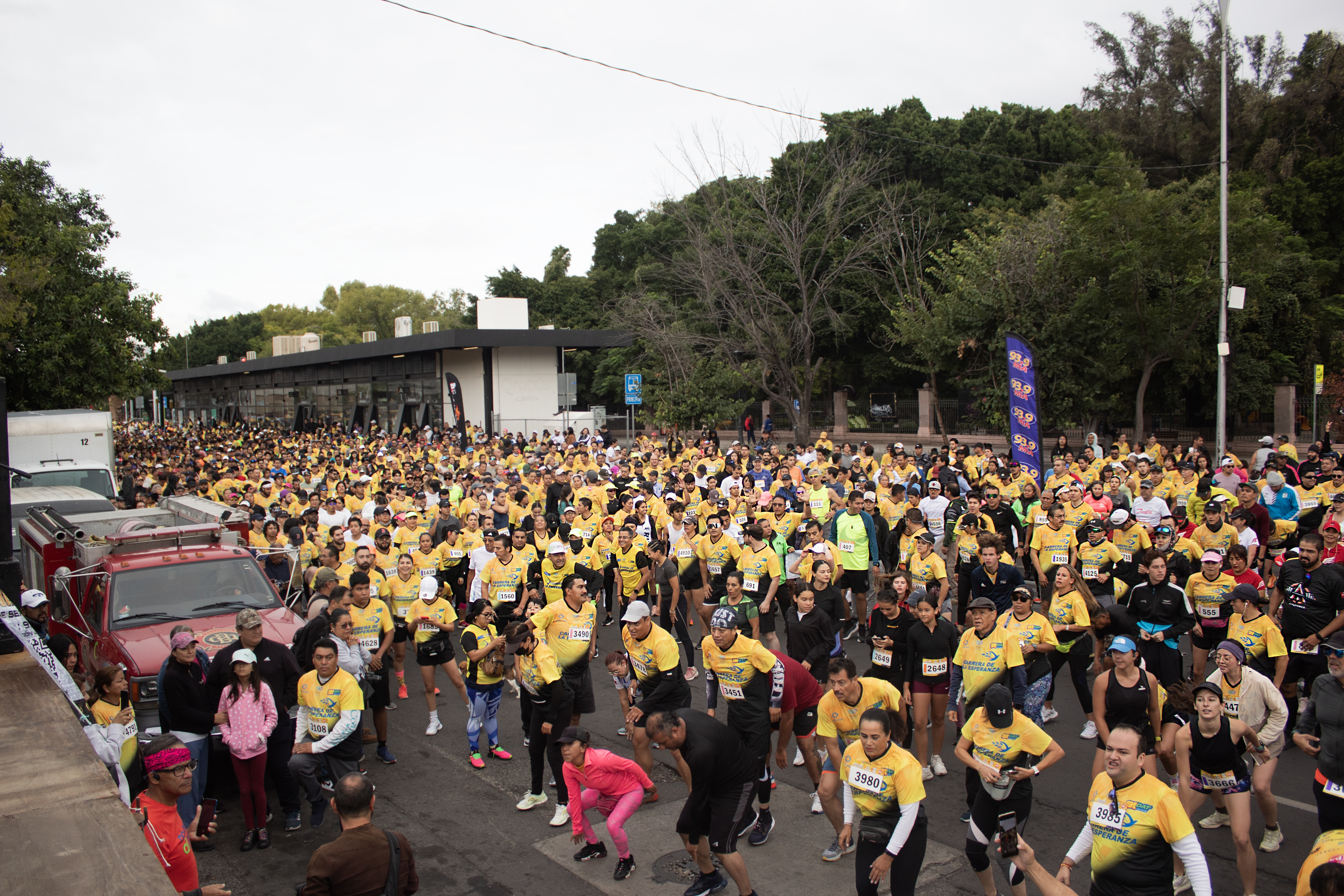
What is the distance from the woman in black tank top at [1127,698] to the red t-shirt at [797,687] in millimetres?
1908

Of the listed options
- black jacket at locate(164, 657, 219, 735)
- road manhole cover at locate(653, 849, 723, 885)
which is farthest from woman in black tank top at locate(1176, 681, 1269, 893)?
black jacket at locate(164, 657, 219, 735)

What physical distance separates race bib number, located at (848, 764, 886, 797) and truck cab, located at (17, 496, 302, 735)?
16.7 feet

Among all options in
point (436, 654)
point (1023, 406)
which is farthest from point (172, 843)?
point (1023, 406)

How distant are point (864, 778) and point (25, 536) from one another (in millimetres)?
11640

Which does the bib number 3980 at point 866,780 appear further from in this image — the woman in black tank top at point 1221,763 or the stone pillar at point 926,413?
the stone pillar at point 926,413

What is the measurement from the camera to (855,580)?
10.9 metres

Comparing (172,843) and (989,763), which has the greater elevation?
(989,763)

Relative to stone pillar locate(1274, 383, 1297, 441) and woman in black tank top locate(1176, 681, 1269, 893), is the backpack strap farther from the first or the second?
stone pillar locate(1274, 383, 1297, 441)

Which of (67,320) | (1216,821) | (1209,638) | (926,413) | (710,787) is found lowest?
(1216,821)

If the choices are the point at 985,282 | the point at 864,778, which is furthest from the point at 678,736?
the point at 985,282

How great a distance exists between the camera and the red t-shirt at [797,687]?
21.7 feet

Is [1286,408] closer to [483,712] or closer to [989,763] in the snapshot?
[989,763]

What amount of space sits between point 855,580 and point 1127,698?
4.93m

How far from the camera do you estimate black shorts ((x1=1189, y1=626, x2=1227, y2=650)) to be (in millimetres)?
8109
